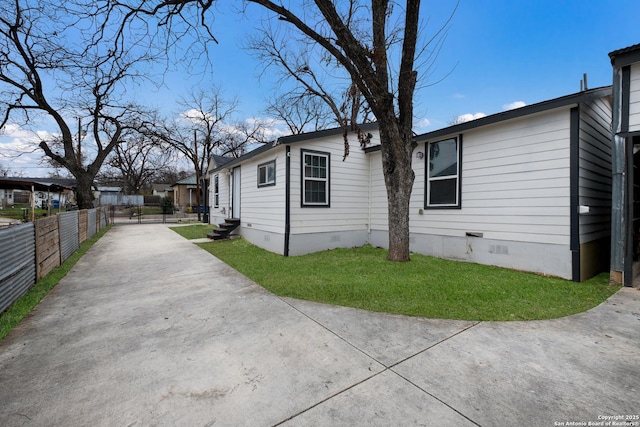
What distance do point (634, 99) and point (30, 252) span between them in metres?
9.74

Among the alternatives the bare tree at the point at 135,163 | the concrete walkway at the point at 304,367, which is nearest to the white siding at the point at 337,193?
the concrete walkway at the point at 304,367

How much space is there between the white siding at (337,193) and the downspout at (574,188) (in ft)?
15.8

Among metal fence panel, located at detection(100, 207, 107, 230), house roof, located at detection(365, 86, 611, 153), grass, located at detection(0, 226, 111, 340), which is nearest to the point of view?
grass, located at detection(0, 226, 111, 340)

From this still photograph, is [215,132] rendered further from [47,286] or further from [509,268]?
[509,268]

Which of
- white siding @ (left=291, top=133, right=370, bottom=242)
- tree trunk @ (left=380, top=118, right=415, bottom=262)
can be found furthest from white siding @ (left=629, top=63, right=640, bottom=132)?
white siding @ (left=291, top=133, right=370, bottom=242)

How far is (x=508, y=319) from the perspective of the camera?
10.5 ft

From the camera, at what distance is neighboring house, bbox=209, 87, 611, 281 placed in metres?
4.94

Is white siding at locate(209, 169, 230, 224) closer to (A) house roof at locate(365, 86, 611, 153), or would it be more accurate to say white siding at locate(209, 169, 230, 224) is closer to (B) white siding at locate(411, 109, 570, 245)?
(A) house roof at locate(365, 86, 611, 153)

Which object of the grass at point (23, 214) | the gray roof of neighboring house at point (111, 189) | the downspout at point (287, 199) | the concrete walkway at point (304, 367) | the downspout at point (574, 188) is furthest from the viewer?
the gray roof of neighboring house at point (111, 189)

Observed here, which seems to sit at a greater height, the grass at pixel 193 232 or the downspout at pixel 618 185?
the downspout at pixel 618 185

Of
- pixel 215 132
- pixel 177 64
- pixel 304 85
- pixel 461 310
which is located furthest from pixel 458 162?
pixel 215 132

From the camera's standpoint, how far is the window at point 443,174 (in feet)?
21.4

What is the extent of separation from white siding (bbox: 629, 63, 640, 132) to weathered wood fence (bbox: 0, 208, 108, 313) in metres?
9.01

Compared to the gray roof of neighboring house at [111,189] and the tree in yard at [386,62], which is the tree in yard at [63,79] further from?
the gray roof of neighboring house at [111,189]
